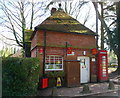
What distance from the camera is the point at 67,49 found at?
9.16 meters

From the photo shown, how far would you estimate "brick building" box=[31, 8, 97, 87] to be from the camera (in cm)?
840

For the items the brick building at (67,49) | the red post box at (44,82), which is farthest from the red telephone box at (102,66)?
the red post box at (44,82)

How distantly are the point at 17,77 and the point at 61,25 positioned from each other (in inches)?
228

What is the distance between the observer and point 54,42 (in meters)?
8.84

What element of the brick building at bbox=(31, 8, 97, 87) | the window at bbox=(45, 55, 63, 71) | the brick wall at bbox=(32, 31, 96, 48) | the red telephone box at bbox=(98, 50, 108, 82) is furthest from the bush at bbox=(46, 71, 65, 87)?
the red telephone box at bbox=(98, 50, 108, 82)

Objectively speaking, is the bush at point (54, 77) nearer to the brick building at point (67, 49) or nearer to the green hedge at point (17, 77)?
the brick building at point (67, 49)

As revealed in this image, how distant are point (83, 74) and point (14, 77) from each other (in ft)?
18.9

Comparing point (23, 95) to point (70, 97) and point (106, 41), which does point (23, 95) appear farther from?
point (106, 41)

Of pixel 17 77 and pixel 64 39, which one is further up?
pixel 64 39

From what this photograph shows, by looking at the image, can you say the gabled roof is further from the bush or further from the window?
the bush

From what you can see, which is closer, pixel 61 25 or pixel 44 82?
pixel 44 82

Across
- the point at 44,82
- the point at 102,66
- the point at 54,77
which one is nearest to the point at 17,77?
the point at 44,82

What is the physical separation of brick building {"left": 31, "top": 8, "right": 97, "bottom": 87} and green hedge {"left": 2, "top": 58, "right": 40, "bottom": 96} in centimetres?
220

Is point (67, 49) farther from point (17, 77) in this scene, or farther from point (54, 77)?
point (17, 77)
